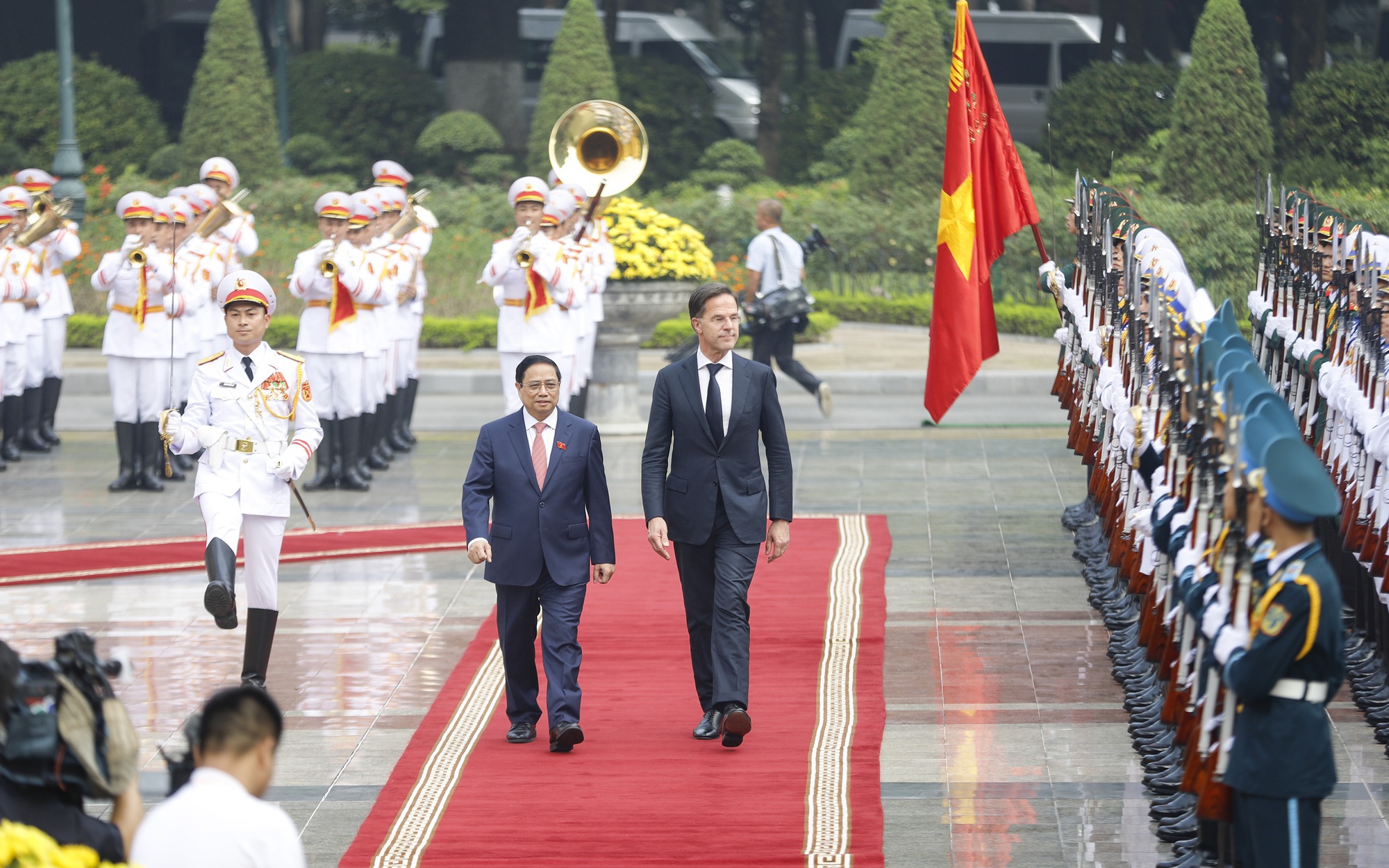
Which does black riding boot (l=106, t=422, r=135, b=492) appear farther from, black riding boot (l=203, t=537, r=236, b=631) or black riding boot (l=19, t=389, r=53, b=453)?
black riding boot (l=203, t=537, r=236, b=631)

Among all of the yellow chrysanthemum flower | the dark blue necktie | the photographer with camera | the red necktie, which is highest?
the photographer with camera

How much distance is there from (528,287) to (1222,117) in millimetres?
12861

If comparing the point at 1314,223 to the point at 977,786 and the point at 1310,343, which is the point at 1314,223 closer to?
the point at 1310,343

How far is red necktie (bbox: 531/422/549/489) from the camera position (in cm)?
778

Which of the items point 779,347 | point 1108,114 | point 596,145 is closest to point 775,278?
point 779,347

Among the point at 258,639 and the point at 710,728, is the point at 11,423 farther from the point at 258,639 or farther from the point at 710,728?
the point at 710,728

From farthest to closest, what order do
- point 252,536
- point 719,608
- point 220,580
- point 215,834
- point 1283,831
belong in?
point 252,536
point 220,580
point 719,608
point 1283,831
point 215,834

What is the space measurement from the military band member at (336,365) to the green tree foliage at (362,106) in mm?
18342

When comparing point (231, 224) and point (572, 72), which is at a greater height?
point (231, 224)

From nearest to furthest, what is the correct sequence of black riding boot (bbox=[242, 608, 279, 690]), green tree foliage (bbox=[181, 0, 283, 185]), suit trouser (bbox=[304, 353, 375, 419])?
1. black riding boot (bbox=[242, 608, 279, 690])
2. suit trouser (bbox=[304, 353, 375, 419])
3. green tree foliage (bbox=[181, 0, 283, 185])

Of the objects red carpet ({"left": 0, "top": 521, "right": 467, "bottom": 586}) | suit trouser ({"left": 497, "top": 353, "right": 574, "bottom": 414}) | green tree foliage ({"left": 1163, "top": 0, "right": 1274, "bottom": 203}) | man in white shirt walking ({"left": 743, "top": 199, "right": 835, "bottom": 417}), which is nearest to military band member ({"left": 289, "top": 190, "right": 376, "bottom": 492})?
suit trouser ({"left": 497, "top": 353, "right": 574, "bottom": 414})

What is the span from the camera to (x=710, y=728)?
7773 millimetres

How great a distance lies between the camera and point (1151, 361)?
315 inches

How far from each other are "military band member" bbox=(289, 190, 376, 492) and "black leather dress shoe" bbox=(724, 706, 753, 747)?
657 cm
